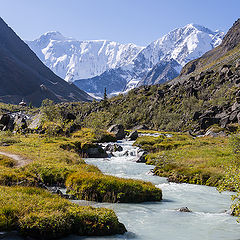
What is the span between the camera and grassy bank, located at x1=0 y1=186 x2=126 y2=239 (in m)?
11.2

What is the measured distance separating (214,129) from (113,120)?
84.8m

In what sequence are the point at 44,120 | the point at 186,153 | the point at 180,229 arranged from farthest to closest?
the point at 44,120 < the point at 186,153 < the point at 180,229

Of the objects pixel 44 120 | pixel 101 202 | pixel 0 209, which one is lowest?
pixel 101 202

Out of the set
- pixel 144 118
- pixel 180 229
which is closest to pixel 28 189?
pixel 180 229

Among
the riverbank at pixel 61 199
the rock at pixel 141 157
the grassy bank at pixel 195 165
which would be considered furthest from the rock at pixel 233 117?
the riverbank at pixel 61 199

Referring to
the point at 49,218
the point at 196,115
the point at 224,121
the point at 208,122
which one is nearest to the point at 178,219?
the point at 49,218

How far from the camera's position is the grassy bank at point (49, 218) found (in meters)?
11.2

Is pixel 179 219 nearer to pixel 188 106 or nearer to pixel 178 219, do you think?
pixel 178 219


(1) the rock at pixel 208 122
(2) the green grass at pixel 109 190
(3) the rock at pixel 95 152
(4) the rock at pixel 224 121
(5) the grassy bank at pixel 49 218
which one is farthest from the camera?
(1) the rock at pixel 208 122

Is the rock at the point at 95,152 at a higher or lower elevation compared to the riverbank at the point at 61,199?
higher

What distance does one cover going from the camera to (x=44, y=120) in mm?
81125

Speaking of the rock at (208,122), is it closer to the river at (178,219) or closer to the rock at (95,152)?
the rock at (95,152)

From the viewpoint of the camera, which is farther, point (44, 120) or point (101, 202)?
point (44, 120)

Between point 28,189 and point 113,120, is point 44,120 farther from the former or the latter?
point 113,120
